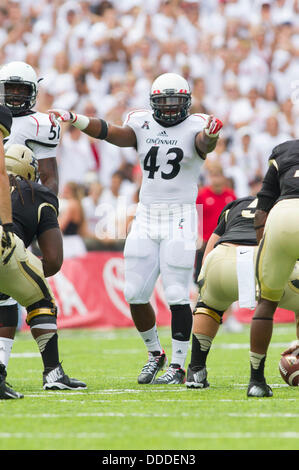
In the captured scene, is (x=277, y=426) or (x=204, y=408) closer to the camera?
(x=277, y=426)

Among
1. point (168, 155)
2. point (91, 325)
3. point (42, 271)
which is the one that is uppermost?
point (168, 155)

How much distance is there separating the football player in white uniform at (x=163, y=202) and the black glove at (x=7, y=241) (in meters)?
1.52

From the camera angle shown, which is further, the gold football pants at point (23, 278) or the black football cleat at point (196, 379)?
the black football cleat at point (196, 379)

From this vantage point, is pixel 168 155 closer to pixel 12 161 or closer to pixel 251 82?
pixel 12 161

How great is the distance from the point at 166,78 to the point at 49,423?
10.9 ft

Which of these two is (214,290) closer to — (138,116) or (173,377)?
(173,377)

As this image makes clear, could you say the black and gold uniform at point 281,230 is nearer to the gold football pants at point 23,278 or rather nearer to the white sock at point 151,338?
the gold football pants at point 23,278

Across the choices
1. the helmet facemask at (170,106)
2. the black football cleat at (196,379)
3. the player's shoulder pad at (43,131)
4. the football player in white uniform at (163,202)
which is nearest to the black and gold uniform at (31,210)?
the football player in white uniform at (163,202)

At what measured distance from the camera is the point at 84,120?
22.3ft

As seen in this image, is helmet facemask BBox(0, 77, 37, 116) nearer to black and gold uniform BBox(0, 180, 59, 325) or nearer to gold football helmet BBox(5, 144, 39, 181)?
gold football helmet BBox(5, 144, 39, 181)

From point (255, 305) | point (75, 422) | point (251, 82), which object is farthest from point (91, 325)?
point (75, 422)

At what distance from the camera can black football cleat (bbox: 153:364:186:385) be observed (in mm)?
6586

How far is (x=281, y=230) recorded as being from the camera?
521cm

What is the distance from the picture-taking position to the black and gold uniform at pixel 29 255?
5703 millimetres
